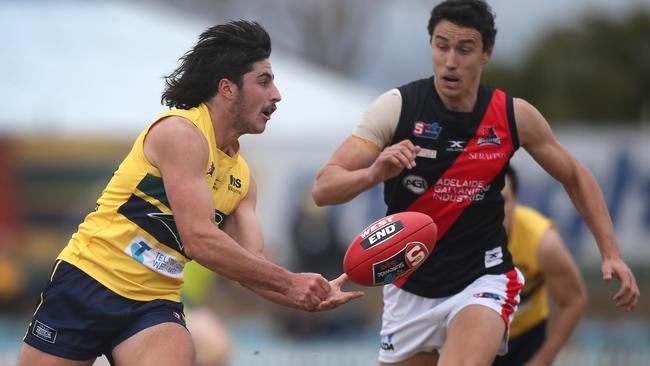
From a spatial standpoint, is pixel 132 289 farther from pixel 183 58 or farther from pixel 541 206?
pixel 541 206

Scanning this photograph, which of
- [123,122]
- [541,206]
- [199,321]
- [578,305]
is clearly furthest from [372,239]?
[123,122]

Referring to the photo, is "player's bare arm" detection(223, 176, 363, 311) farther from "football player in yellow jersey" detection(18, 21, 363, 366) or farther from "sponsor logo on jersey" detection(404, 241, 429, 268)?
"sponsor logo on jersey" detection(404, 241, 429, 268)

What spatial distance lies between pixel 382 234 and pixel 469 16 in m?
1.50

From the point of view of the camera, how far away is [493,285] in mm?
6539

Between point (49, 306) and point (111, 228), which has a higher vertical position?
point (111, 228)

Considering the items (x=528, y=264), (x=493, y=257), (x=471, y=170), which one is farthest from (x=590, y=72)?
(x=471, y=170)

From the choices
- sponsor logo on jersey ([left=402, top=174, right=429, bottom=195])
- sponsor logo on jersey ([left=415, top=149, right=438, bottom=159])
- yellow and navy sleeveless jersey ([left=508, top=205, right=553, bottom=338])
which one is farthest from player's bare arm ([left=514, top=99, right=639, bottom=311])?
yellow and navy sleeveless jersey ([left=508, top=205, right=553, bottom=338])

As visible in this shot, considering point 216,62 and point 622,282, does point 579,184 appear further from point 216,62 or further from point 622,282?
point 216,62

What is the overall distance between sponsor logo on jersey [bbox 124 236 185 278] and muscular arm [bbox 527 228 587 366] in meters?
3.09

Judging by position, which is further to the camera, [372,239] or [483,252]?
[483,252]

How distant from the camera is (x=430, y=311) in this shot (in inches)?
258

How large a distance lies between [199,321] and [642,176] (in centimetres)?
991

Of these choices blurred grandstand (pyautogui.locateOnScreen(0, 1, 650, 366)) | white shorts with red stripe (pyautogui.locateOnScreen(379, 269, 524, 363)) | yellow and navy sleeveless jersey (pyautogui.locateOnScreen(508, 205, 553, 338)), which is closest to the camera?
white shorts with red stripe (pyautogui.locateOnScreen(379, 269, 524, 363))

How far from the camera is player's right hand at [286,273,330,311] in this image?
5445mm
